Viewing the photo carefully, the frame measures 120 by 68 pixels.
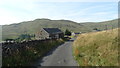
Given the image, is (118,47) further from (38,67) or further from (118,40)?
(38,67)

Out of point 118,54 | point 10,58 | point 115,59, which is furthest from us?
point 10,58

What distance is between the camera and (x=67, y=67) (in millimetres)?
14500

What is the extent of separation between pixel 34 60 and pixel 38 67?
10.7ft

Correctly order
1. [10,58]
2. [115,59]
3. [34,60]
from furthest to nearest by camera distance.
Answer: [34,60] < [10,58] < [115,59]

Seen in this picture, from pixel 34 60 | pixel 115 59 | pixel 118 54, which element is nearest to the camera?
pixel 115 59

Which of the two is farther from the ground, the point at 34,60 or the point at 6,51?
the point at 6,51

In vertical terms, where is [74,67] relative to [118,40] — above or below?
below

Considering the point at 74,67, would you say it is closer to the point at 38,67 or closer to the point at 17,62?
the point at 38,67

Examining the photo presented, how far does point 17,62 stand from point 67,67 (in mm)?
4786

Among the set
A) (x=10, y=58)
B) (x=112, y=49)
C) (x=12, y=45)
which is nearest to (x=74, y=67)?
(x=112, y=49)

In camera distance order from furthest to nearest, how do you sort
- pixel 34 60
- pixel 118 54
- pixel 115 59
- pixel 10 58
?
1. pixel 34 60
2. pixel 10 58
3. pixel 118 54
4. pixel 115 59

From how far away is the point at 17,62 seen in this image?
49.5 ft

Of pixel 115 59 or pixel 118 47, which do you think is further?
pixel 118 47

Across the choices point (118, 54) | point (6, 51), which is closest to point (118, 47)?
point (118, 54)
